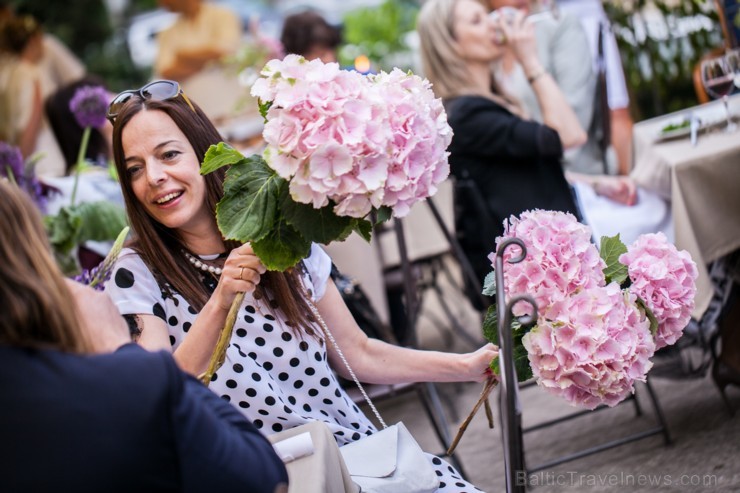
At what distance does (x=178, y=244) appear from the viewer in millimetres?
2365

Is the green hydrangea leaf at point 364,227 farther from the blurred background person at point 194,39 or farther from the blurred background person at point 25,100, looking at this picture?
the blurred background person at point 194,39

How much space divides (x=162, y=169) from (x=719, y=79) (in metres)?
2.18

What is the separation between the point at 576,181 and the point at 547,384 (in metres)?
2.52

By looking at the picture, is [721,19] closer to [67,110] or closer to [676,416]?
[676,416]

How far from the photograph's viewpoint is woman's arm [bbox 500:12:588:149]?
13.6 feet

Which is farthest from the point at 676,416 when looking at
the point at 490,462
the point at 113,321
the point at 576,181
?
the point at 113,321

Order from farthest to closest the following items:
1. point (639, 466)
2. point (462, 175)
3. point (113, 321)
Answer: point (462, 175) → point (639, 466) → point (113, 321)

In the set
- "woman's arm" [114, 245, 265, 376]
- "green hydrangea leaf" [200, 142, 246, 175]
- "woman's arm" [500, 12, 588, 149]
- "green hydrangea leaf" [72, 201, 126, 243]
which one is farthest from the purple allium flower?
"green hydrangea leaf" [200, 142, 246, 175]

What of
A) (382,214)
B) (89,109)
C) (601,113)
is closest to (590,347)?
(382,214)

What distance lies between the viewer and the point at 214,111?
290 inches

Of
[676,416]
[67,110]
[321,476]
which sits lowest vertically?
[676,416]

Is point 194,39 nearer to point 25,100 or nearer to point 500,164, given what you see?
point 25,100

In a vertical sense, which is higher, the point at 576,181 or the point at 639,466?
the point at 576,181

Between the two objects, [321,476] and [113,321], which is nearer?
[113,321]
